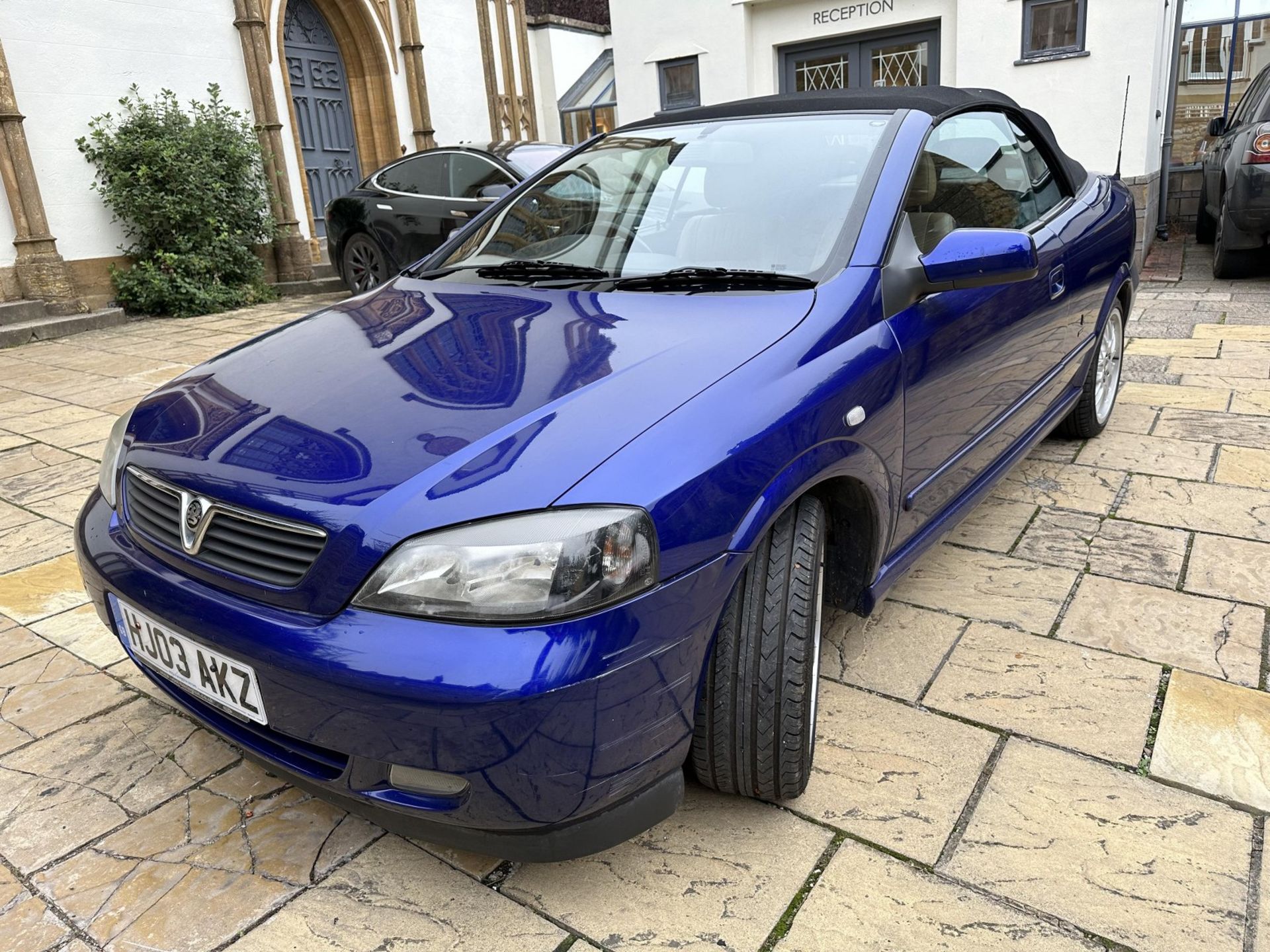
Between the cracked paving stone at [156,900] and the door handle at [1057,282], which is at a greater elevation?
the door handle at [1057,282]

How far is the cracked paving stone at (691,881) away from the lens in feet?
5.89

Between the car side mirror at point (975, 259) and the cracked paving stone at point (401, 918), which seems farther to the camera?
the car side mirror at point (975, 259)

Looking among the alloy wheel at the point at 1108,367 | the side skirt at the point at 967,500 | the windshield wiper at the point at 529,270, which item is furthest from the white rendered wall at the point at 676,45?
the windshield wiper at the point at 529,270

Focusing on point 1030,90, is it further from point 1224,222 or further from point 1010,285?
point 1010,285

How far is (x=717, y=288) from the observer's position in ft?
7.63

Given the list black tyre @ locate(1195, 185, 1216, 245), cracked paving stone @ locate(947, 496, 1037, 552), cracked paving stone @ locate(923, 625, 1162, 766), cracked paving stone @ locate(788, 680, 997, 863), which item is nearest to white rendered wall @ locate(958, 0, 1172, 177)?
black tyre @ locate(1195, 185, 1216, 245)

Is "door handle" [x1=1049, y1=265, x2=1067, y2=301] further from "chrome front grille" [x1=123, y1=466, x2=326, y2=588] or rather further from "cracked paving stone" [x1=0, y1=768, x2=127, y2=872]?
"cracked paving stone" [x1=0, y1=768, x2=127, y2=872]

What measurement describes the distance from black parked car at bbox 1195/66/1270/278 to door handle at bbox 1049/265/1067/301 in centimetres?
527

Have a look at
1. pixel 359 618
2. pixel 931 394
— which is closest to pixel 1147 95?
pixel 931 394

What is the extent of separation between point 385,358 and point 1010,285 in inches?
71.9

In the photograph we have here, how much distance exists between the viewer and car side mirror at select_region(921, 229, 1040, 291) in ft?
7.66

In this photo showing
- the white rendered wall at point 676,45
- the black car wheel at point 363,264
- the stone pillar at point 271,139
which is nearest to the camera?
the black car wheel at point 363,264

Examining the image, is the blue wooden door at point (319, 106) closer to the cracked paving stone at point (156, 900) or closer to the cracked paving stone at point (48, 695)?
the cracked paving stone at point (48, 695)

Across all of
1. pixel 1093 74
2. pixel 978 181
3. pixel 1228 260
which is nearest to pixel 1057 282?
pixel 978 181
